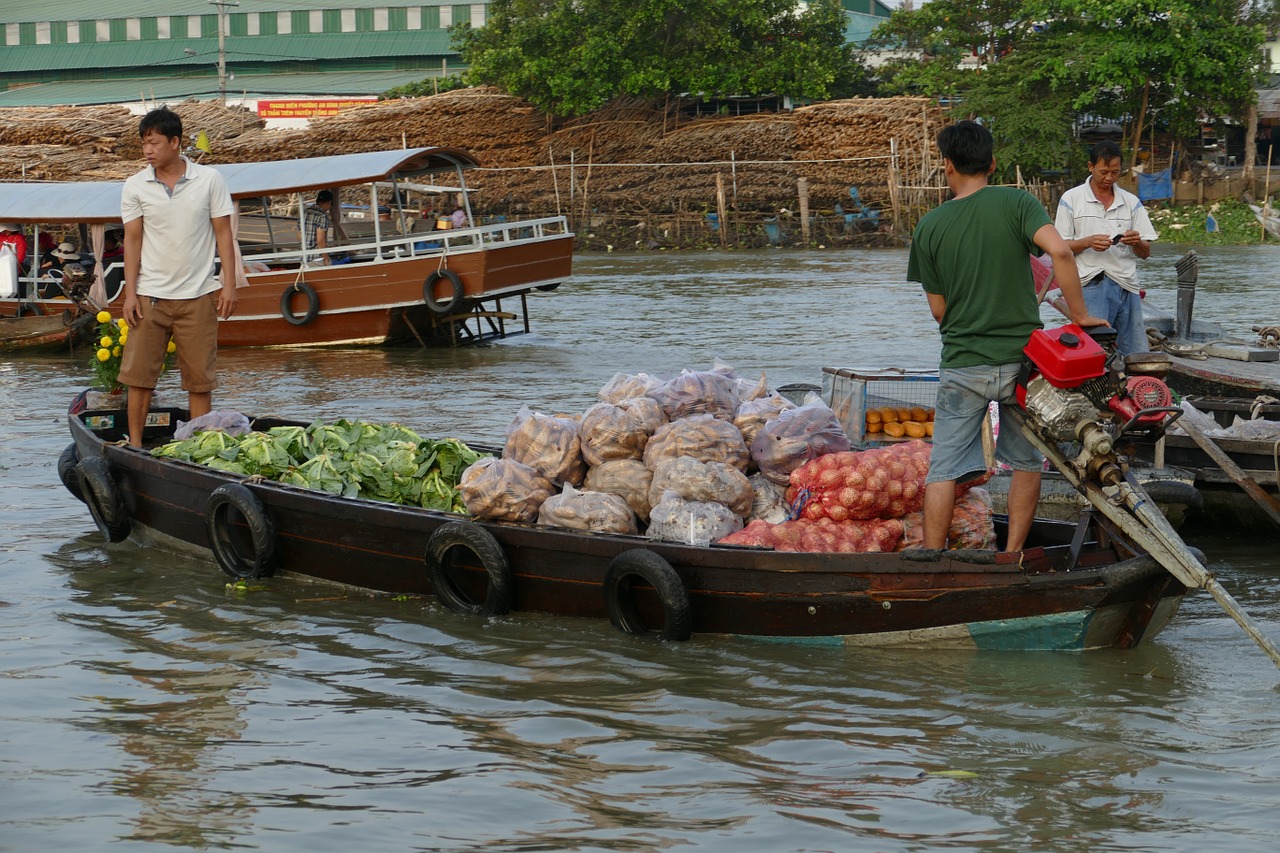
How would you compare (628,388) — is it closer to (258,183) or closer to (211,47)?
(258,183)

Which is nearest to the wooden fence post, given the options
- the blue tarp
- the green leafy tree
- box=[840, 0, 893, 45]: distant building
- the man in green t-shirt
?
the green leafy tree

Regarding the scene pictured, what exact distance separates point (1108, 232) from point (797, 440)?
8.47 feet

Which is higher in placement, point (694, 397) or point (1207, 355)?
point (694, 397)

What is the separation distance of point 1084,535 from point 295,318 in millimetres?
12247

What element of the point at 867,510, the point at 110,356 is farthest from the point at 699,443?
the point at 110,356

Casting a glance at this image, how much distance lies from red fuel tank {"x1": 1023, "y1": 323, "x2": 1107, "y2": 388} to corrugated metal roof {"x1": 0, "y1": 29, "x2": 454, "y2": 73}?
47.7 meters

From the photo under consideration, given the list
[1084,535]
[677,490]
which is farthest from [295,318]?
[1084,535]

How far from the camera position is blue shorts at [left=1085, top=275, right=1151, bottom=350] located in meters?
7.53

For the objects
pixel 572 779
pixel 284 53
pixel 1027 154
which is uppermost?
pixel 284 53

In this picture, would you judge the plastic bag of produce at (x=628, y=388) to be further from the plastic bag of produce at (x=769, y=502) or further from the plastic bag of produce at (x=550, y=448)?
the plastic bag of produce at (x=769, y=502)

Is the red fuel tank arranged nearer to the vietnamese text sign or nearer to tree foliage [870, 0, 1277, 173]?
tree foliage [870, 0, 1277, 173]

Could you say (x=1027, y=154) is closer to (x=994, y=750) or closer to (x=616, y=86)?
(x=616, y=86)

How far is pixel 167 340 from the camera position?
7.40 metres

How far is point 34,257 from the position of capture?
1683cm
